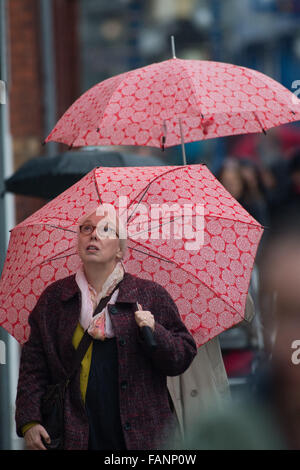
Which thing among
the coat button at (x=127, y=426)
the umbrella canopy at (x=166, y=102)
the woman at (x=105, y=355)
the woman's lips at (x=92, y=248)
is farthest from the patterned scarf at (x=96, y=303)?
the umbrella canopy at (x=166, y=102)

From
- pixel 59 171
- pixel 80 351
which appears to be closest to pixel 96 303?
pixel 80 351

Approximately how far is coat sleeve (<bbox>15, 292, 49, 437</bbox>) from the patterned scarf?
6.3 inches

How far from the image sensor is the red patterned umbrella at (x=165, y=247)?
130 inches

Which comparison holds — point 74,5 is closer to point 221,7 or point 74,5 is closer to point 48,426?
point 221,7

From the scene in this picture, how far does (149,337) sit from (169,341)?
10 centimetres

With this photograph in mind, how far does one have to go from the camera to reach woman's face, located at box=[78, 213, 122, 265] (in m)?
3.12

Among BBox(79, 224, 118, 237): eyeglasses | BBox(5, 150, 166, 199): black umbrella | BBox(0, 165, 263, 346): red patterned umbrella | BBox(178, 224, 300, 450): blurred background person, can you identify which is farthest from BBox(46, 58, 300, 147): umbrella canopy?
BBox(178, 224, 300, 450): blurred background person

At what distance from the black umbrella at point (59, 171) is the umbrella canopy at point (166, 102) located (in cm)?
95

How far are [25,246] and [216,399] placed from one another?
1035 mm

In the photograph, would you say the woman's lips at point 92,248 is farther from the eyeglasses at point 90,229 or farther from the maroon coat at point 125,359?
the maroon coat at point 125,359

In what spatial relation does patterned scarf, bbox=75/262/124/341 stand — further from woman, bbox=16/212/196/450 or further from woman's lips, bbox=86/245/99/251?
woman's lips, bbox=86/245/99/251

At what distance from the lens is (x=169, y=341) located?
3.05 meters
